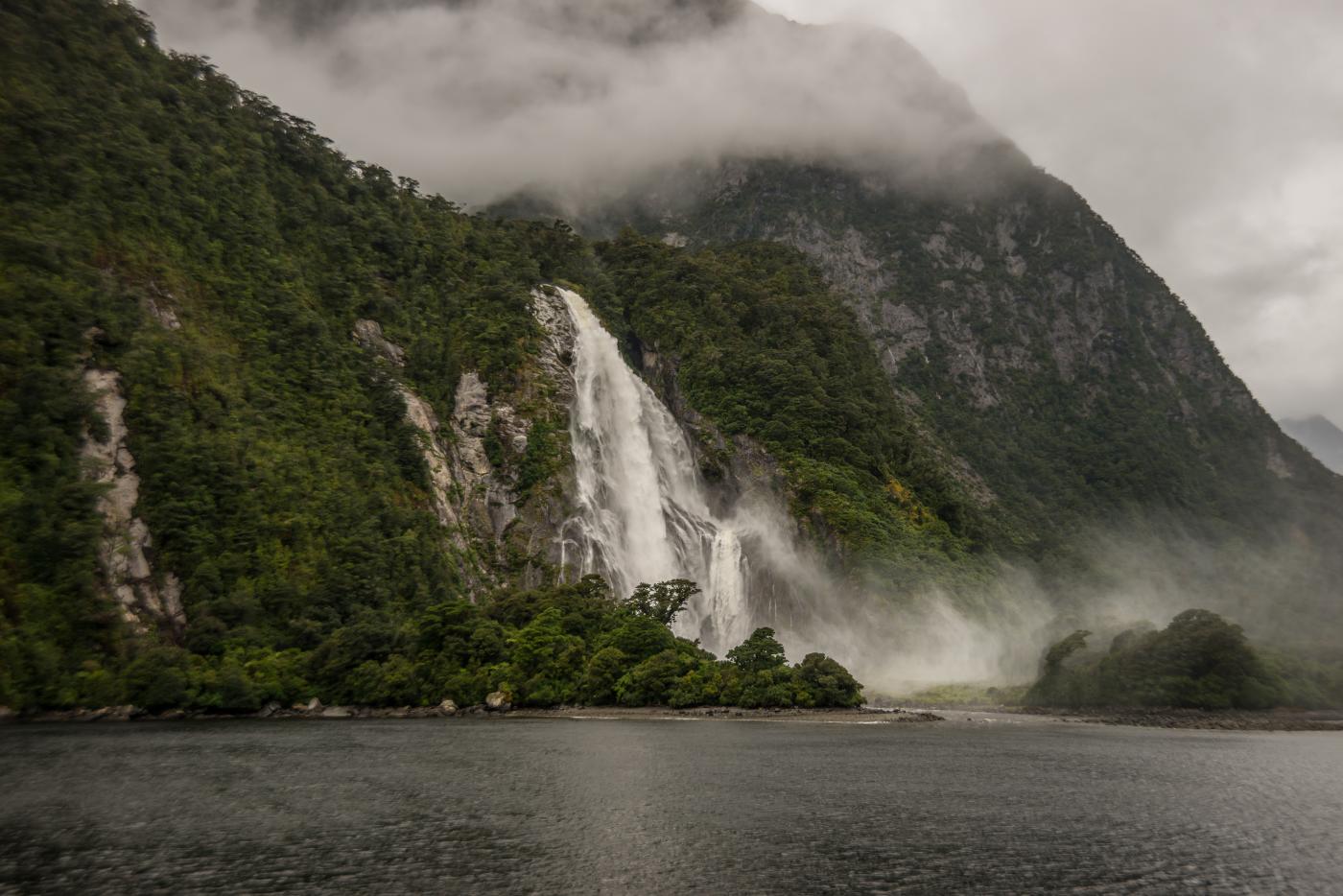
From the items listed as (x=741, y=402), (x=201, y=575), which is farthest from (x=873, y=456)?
(x=201, y=575)

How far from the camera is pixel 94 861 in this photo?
17.2 m

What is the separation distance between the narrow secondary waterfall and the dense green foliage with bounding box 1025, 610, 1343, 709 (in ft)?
95.1

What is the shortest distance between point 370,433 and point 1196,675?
214 feet

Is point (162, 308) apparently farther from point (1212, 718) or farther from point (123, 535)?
point (1212, 718)

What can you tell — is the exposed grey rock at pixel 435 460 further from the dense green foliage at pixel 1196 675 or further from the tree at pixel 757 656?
the dense green foliage at pixel 1196 675

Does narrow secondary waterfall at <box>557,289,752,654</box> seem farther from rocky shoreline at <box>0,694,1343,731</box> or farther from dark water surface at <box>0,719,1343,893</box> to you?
dark water surface at <box>0,719,1343,893</box>

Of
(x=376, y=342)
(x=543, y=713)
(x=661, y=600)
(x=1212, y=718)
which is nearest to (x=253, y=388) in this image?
(x=376, y=342)

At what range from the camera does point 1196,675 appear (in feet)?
188

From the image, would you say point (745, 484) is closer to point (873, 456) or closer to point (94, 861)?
point (873, 456)

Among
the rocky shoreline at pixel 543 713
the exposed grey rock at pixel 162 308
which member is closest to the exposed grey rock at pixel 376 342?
the exposed grey rock at pixel 162 308

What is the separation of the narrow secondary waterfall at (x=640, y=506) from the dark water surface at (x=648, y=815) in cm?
3715

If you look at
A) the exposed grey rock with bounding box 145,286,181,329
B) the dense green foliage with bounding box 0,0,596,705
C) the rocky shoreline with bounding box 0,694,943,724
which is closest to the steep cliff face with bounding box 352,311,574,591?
the dense green foliage with bounding box 0,0,596,705

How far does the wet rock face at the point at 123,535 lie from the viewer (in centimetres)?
5241

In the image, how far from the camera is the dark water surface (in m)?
16.8
